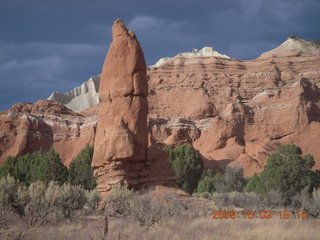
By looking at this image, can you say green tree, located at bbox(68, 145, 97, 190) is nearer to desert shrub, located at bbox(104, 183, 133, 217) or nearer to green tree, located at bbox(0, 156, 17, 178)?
green tree, located at bbox(0, 156, 17, 178)

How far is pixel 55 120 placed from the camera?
63875 mm

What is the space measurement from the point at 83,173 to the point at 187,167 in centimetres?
1119

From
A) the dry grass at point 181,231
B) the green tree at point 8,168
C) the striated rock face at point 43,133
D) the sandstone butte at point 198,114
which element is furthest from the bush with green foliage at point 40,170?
the dry grass at point 181,231

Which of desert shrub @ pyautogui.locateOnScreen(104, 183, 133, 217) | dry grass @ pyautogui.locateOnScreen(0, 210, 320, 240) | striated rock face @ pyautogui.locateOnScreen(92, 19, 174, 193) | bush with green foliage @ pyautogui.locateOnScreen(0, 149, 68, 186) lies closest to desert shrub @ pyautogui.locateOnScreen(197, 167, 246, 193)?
bush with green foliage @ pyautogui.locateOnScreen(0, 149, 68, 186)

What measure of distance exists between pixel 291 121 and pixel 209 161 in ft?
53.3

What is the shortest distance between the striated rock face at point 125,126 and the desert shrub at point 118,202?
4.78ft

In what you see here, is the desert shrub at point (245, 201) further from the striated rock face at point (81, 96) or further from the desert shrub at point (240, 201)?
the striated rock face at point (81, 96)

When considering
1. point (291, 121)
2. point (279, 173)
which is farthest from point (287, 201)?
point (291, 121)

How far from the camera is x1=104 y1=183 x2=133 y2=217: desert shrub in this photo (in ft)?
58.7

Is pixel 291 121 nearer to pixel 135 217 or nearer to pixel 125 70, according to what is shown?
pixel 125 70

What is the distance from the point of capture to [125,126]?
69.6 feet

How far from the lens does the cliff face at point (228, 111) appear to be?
55.7 metres

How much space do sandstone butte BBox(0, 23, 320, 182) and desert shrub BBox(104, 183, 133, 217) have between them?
61.1 inches

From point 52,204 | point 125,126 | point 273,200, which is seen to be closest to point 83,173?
point 125,126
